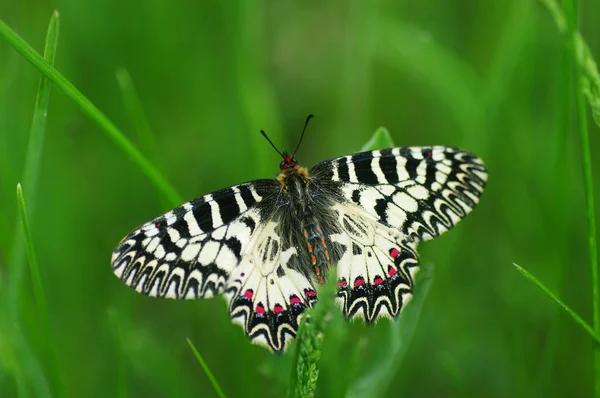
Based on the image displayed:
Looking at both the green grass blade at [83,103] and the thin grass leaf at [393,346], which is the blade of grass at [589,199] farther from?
the green grass blade at [83,103]

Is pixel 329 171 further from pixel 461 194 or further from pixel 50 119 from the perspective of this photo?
pixel 50 119

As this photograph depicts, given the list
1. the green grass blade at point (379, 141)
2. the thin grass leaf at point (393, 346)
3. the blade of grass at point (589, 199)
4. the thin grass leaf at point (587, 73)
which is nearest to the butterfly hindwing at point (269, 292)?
the thin grass leaf at point (393, 346)

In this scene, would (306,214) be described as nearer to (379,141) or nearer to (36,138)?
(379,141)

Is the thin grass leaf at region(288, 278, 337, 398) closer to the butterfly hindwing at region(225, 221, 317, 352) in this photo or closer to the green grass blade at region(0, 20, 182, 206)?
the butterfly hindwing at region(225, 221, 317, 352)

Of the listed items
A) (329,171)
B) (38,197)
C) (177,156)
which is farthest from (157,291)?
(177,156)

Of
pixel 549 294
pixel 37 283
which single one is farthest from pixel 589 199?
pixel 37 283

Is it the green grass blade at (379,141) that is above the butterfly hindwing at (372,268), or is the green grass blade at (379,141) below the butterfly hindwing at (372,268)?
above
